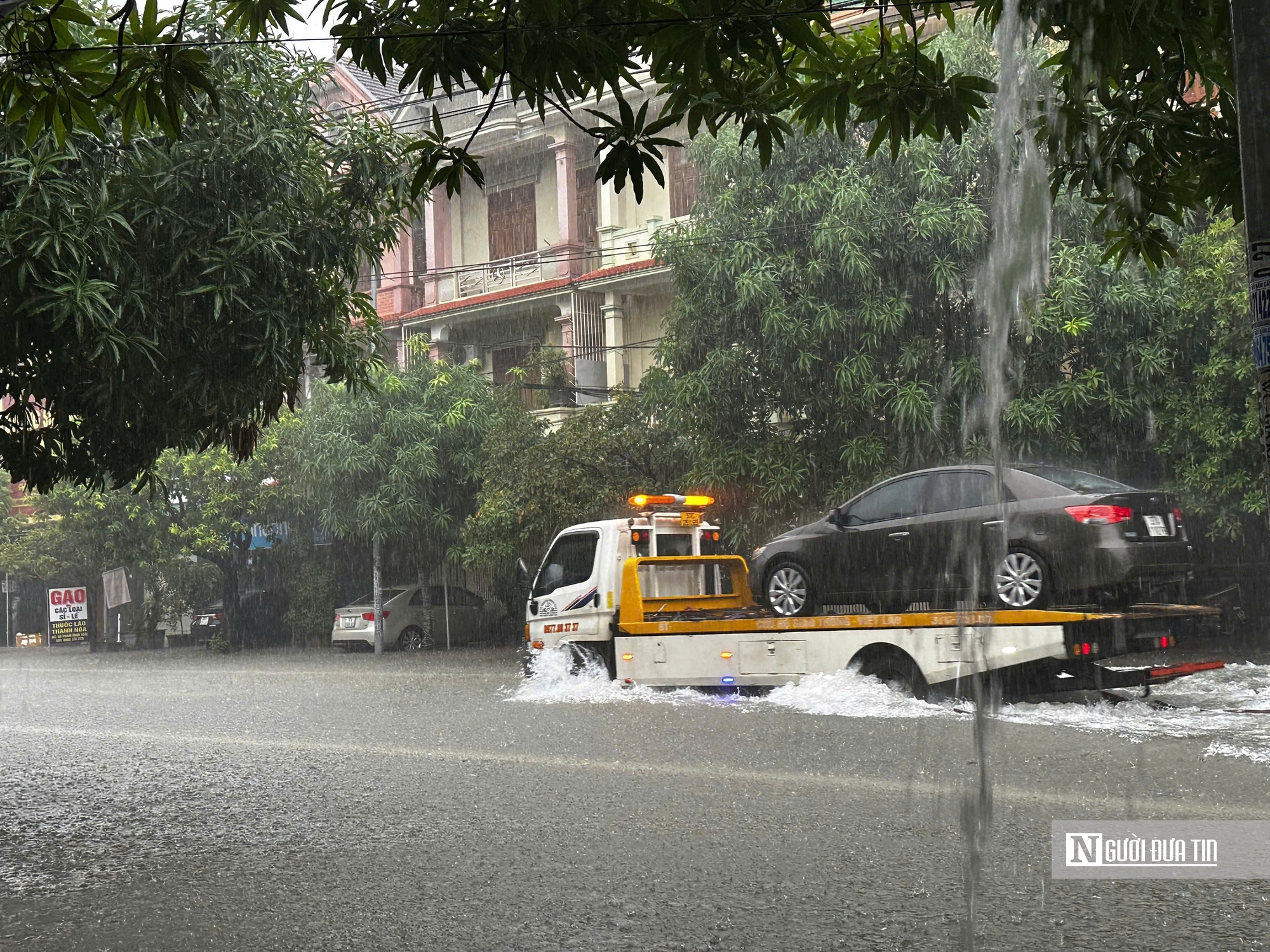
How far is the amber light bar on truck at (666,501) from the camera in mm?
14953

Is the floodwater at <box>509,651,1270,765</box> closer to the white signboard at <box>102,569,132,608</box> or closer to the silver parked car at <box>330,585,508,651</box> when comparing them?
the silver parked car at <box>330,585,508,651</box>

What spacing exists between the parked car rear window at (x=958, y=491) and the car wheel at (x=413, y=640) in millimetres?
16151

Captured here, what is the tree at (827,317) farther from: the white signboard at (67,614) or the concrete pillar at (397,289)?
the white signboard at (67,614)

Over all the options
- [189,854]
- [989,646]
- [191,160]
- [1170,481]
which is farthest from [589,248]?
[189,854]

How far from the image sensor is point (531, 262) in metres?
27.4

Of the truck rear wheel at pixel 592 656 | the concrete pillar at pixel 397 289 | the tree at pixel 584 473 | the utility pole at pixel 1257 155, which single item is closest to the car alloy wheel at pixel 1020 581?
the truck rear wheel at pixel 592 656

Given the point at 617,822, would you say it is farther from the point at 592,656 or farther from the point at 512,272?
the point at 512,272

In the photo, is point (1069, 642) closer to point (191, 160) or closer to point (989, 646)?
point (989, 646)

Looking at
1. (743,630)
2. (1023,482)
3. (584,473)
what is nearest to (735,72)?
(1023,482)

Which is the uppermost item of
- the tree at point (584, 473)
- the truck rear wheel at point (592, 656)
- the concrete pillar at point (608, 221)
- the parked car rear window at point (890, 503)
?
the concrete pillar at point (608, 221)

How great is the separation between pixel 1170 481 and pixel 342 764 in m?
11.5

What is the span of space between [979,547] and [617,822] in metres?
6.63

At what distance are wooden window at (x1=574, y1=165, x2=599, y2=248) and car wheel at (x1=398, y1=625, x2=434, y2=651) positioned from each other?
831 cm

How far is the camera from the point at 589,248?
2700cm
